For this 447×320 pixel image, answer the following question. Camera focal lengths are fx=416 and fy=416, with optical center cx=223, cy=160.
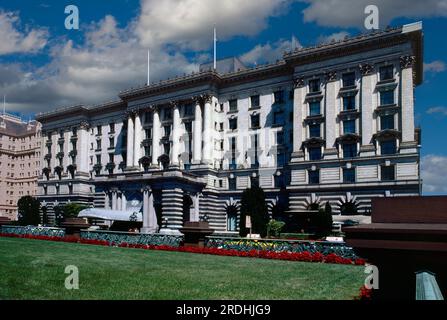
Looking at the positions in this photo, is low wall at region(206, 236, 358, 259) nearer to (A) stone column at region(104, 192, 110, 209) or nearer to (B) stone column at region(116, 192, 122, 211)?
(B) stone column at region(116, 192, 122, 211)

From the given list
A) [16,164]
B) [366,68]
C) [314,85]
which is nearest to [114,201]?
[314,85]

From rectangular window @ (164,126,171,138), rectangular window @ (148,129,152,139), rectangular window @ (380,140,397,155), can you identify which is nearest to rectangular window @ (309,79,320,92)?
rectangular window @ (380,140,397,155)

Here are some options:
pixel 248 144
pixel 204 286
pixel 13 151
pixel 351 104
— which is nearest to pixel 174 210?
pixel 248 144

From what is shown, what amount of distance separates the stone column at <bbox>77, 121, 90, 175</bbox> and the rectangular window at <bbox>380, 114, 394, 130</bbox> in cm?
5210

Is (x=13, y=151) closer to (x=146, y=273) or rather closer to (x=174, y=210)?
(x=174, y=210)

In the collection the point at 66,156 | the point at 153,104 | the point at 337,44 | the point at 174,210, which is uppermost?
the point at 337,44

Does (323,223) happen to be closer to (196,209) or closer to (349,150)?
(349,150)

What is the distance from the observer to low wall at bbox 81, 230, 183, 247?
96.7ft

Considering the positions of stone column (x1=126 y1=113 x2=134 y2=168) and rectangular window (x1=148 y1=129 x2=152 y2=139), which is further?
stone column (x1=126 y1=113 x2=134 y2=168)

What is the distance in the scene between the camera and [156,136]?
211 ft

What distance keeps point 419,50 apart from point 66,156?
6159 cm

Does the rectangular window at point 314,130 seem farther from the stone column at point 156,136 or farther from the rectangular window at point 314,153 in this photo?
the stone column at point 156,136

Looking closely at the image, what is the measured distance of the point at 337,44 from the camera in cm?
4994

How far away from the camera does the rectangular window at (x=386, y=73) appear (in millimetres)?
47425
